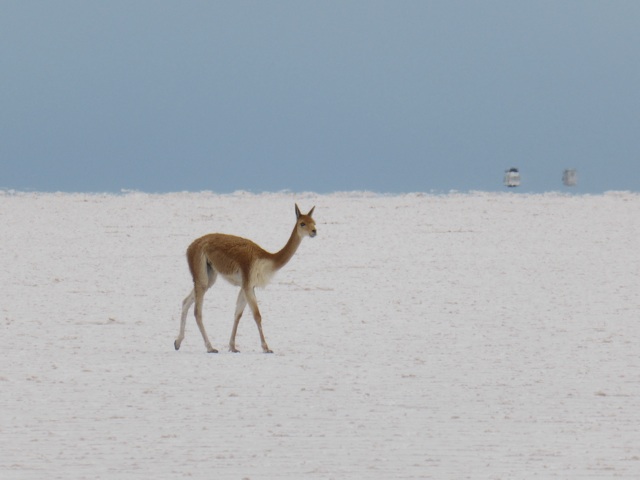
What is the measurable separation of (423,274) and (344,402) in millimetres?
11326

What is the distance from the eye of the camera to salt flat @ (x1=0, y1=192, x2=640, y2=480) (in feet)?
25.6

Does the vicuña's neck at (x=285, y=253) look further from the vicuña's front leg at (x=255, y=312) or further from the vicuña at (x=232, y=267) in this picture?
the vicuña's front leg at (x=255, y=312)

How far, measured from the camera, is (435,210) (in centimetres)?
3594

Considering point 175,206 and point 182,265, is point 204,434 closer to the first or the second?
point 182,265

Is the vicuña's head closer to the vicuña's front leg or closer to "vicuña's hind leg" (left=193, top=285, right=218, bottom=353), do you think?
the vicuña's front leg

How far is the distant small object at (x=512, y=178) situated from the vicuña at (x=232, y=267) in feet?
111

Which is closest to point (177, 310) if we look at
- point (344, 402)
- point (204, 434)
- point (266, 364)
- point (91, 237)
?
point (266, 364)

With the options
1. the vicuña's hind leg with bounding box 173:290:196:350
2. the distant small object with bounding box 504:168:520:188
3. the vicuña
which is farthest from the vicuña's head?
the distant small object with bounding box 504:168:520:188

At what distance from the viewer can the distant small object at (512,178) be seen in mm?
46250

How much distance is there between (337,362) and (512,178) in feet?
115

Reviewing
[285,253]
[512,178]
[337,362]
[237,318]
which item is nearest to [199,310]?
[237,318]

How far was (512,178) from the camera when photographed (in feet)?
152

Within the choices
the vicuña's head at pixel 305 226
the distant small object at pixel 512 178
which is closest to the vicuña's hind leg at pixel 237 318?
the vicuña's head at pixel 305 226

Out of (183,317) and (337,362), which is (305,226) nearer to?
(183,317)
